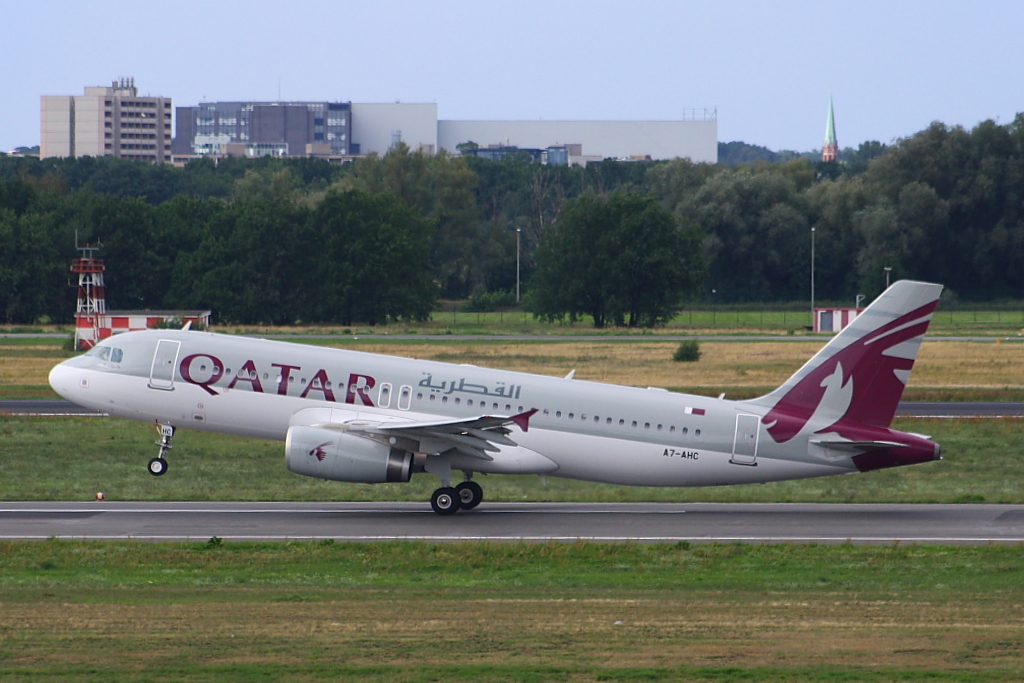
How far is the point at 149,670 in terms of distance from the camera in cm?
1522

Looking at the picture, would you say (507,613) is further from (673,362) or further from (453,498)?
(673,362)

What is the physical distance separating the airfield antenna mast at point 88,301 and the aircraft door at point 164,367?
50.4m

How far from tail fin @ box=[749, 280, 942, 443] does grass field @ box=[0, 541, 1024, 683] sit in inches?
205

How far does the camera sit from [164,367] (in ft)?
102

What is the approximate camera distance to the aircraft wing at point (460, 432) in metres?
28.2

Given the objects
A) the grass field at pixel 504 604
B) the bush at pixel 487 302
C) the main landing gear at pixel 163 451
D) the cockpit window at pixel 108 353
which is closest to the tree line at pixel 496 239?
the bush at pixel 487 302

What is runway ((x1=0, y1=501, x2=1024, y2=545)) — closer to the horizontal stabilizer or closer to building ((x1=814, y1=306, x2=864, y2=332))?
the horizontal stabilizer

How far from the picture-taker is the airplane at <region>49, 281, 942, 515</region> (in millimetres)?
29203

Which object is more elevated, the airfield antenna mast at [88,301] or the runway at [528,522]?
the airfield antenna mast at [88,301]

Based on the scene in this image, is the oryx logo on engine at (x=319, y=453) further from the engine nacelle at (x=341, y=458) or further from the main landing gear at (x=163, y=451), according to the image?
the main landing gear at (x=163, y=451)

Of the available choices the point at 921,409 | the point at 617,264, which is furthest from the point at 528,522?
the point at 617,264

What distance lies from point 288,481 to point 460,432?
8310 mm

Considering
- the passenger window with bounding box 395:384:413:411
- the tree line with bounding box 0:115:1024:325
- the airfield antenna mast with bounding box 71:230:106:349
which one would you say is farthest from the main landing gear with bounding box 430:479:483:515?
the tree line with bounding box 0:115:1024:325

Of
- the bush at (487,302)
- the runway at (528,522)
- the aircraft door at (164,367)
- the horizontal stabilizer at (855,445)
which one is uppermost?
the bush at (487,302)
